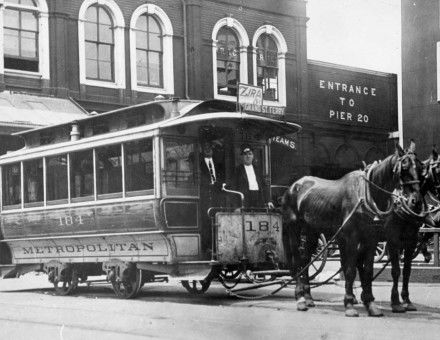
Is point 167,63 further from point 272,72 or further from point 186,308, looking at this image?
point 186,308

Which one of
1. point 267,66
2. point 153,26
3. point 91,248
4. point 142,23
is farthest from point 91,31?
point 91,248

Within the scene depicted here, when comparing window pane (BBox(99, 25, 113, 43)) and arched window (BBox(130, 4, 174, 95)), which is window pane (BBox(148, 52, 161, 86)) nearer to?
arched window (BBox(130, 4, 174, 95))

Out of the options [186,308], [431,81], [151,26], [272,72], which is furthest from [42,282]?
[431,81]

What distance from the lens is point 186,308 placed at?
11.5 meters

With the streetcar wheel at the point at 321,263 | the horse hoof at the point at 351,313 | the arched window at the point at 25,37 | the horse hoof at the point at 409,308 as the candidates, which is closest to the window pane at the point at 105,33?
the arched window at the point at 25,37

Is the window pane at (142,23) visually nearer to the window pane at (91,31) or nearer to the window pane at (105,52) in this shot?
the window pane at (105,52)

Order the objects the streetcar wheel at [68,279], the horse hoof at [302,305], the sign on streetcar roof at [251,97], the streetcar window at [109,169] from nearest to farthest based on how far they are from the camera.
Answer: the horse hoof at [302,305]
the streetcar window at [109,169]
the streetcar wheel at [68,279]
the sign on streetcar roof at [251,97]

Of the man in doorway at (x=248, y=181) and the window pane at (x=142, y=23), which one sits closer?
the man in doorway at (x=248, y=181)

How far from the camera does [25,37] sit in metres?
23.9

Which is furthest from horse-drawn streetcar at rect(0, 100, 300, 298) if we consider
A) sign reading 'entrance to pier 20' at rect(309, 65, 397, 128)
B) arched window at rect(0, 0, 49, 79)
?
sign reading 'entrance to pier 20' at rect(309, 65, 397, 128)

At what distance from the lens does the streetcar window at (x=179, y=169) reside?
1256cm

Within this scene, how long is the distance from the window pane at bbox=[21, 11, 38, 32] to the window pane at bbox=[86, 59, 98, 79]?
2014 mm

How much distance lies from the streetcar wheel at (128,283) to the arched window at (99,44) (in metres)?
12.8

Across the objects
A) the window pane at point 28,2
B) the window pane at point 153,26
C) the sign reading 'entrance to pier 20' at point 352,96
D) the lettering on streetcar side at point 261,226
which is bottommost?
the lettering on streetcar side at point 261,226
